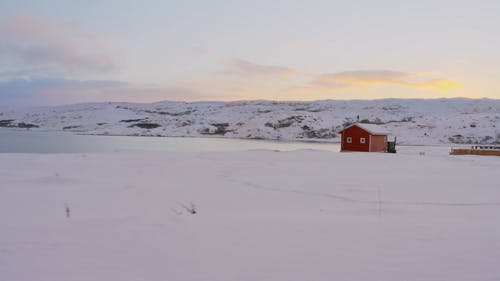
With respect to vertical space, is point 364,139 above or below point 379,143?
above

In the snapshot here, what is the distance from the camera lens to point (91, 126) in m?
144

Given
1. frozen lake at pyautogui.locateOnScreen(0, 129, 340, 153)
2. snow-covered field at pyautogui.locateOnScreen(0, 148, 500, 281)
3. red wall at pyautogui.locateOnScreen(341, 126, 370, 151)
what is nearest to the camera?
snow-covered field at pyautogui.locateOnScreen(0, 148, 500, 281)

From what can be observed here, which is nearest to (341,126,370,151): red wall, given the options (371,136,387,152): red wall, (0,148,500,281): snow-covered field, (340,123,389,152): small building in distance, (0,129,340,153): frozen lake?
(340,123,389,152): small building in distance

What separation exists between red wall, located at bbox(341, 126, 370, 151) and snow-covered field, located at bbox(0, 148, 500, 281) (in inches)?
1223

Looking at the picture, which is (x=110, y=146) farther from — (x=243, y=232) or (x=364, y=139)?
(x=243, y=232)

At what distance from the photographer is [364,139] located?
4775 cm

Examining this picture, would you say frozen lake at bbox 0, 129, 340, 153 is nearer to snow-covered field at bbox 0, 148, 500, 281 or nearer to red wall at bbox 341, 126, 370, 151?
red wall at bbox 341, 126, 370, 151

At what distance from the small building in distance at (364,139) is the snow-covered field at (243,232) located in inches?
1214

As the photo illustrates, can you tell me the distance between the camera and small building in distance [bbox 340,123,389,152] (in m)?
47.4

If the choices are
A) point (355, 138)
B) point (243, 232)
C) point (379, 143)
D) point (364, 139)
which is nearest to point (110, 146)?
point (355, 138)

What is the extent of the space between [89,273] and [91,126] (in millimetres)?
145120

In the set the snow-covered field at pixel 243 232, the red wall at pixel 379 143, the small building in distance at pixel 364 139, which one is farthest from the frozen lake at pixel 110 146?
the snow-covered field at pixel 243 232

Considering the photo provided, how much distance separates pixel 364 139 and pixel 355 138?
0.98 meters

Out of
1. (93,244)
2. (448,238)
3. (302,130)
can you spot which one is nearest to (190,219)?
(93,244)
